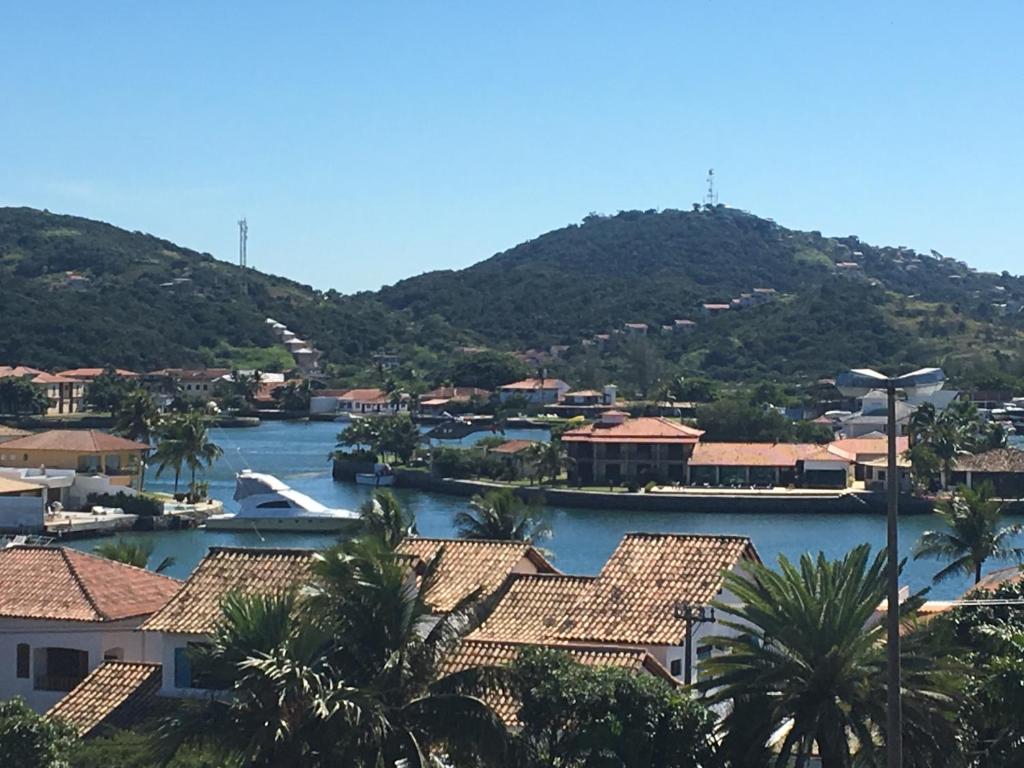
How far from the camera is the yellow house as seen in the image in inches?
2699

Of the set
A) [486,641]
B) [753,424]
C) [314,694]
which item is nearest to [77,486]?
[753,424]

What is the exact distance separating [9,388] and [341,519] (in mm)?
77024

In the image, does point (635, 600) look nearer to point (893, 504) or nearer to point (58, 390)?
point (893, 504)

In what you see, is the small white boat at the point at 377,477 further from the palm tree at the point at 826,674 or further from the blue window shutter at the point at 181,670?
the palm tree at the point at 826,674

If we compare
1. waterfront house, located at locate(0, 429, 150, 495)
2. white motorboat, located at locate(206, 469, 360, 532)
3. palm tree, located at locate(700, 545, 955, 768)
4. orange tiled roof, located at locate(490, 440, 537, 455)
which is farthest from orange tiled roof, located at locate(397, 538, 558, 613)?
orange tiled roof, located at locate(490, 440, 537, 455)

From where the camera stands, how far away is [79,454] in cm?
6869

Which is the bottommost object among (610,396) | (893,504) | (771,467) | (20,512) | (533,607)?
(20,512)

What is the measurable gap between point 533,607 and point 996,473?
194 feet

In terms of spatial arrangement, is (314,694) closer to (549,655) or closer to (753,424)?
(549,655)

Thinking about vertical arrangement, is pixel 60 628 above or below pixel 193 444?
below

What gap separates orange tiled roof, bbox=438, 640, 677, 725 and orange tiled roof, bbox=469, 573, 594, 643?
1.57 m

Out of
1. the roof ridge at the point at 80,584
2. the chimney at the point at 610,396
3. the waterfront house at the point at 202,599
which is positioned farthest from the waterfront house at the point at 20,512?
the chimney at the point at 610,396

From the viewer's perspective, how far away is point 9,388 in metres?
133

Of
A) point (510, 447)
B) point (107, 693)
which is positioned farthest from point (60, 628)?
point (510, 447)
